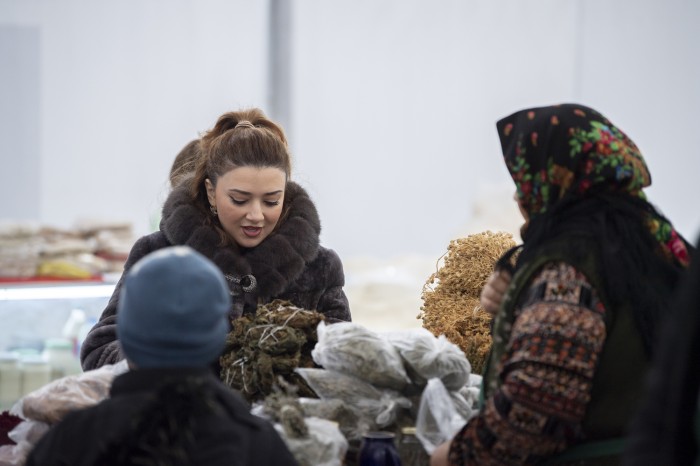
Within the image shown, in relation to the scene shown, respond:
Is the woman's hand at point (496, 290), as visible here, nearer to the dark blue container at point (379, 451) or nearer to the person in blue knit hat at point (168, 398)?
the dark blue container at point (379, 451)

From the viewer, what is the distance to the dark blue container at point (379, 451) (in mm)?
2180

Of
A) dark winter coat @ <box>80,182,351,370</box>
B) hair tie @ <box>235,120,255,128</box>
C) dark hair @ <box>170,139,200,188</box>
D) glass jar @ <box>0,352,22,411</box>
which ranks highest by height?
hair tie @ <box>235,120,255,128</box>

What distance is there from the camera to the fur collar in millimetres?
3184

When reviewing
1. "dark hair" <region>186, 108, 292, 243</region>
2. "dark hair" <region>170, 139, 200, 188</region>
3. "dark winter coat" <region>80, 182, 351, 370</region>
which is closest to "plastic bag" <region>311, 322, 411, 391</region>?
"dark winter coat" <region>80, 182, 351, 370</region>

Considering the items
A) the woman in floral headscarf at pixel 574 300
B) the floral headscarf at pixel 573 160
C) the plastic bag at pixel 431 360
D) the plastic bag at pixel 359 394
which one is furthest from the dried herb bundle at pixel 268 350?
the floral headscarf at pixel 573 160

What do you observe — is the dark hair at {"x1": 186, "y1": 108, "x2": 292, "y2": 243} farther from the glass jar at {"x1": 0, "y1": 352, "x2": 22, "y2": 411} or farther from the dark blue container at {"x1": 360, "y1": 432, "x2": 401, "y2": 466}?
the glass jar at {"x1": 0, "y1": 352, "x2": 22, "y2": 411}

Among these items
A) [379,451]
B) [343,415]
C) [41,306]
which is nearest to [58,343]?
[41,306]

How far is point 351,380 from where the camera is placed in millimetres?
2428

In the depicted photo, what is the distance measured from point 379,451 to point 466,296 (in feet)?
3.46

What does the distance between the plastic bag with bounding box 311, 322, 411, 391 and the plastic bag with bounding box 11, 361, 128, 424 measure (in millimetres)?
559

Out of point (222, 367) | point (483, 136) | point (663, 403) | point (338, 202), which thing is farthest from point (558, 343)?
point (483, 136)

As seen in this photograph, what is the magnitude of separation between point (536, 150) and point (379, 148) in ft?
16.5

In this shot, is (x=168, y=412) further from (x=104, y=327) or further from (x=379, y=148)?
Answer: (x=379, y=148)

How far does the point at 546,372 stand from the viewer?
192 centimetres
